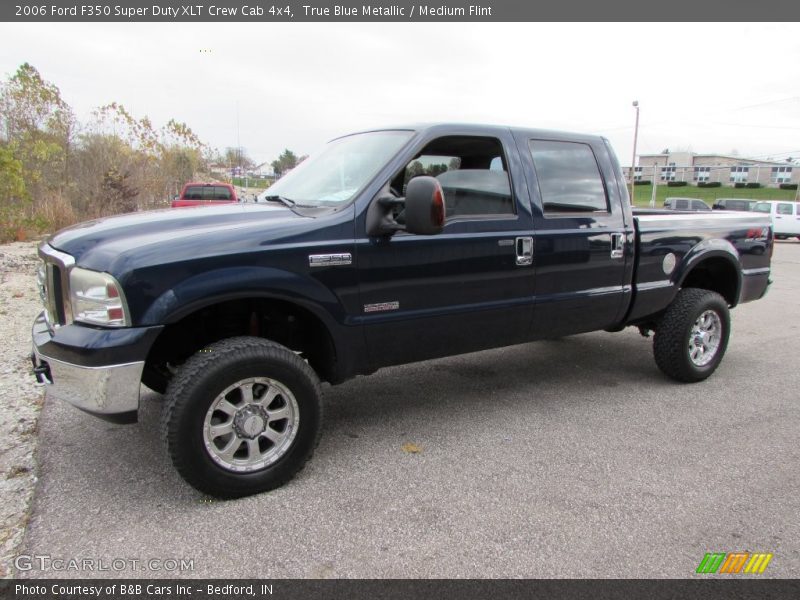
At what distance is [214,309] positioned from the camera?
300cm

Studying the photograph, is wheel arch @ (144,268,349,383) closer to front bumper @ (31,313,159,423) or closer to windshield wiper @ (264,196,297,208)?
front bumper @ (31,313,159,423)

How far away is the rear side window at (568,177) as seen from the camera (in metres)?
3.81

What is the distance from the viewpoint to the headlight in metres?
2.48

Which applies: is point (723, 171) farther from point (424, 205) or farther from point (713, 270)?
point (424, 205)

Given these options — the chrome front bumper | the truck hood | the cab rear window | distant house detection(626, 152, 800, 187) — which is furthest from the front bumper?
distant house detection(626, 152, 800, 187)

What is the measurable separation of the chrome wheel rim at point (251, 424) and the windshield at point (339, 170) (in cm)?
115

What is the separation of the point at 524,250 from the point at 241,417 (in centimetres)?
205

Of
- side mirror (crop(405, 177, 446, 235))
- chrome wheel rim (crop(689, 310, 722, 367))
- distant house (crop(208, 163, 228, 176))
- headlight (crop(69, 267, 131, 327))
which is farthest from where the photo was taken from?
distant house (crop(208, 163, 228, 176))

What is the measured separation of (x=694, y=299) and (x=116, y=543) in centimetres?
441

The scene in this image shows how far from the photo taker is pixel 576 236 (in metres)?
3.85

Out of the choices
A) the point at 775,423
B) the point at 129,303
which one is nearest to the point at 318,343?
the point at 129,303

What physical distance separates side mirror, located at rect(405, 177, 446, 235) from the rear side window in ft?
3.96

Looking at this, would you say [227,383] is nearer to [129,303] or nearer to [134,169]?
[129,303]

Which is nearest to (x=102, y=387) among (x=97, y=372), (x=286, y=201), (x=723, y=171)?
(x=97, y=372)
